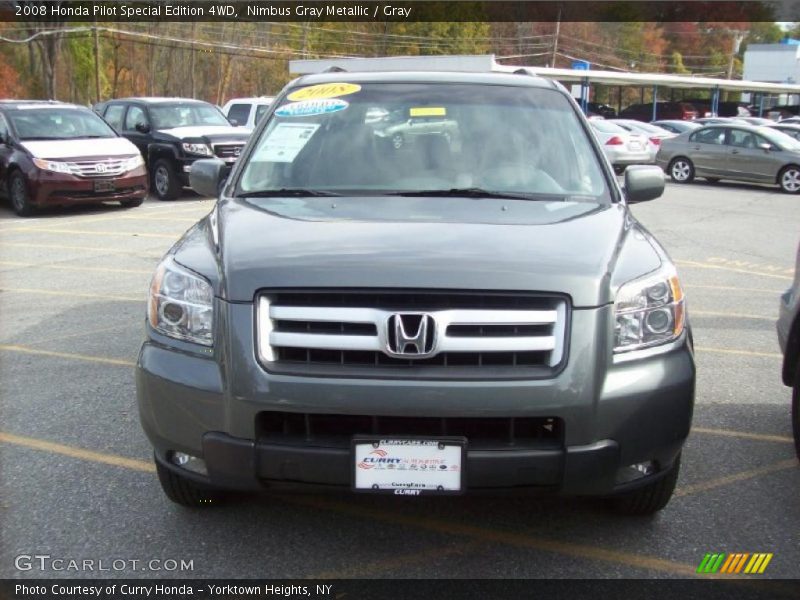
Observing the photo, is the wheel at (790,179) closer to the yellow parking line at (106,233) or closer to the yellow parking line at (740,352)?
the yellow parking line at (106,233)

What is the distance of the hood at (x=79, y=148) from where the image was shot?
13867 mm

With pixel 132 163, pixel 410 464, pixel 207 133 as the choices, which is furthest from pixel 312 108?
pixel 207 133

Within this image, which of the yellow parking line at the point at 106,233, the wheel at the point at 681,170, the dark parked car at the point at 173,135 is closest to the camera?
the yellow parking line at the point at 106,233

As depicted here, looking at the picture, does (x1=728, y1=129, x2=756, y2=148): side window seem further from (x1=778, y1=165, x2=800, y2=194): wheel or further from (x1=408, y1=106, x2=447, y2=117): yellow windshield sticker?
(x1=408, y1=106, x2=447, y2=117): yellow windshield sticker

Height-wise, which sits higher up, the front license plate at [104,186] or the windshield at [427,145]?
the windshield at [427,145]

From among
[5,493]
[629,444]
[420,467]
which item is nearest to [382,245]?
[420,467]

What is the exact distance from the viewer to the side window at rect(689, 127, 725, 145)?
2125cm

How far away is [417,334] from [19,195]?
12851mm

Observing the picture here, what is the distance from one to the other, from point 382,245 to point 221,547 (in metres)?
1.31

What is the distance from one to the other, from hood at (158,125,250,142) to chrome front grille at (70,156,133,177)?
81.1 inches

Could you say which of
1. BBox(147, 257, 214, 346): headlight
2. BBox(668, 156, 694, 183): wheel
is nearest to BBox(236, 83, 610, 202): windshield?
BBox(147, 257, 214, 346): headlight

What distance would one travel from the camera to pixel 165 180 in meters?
16.4

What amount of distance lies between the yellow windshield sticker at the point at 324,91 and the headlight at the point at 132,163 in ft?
33.8

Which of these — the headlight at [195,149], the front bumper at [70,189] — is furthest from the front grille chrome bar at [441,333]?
the headlight at [195,149]
